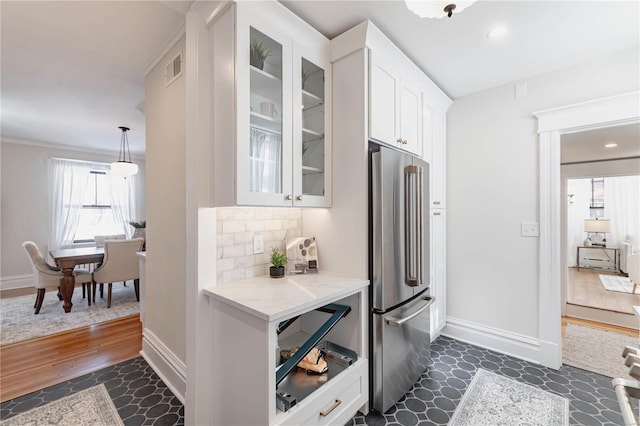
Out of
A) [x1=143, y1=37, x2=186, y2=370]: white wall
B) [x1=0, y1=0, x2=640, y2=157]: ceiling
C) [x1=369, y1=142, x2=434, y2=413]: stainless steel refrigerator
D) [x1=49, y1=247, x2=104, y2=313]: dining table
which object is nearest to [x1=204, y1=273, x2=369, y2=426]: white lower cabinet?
[x1=369, y1=142, x2=434, y2=413]: stainless steel refrigerator

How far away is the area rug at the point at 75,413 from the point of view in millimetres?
1762

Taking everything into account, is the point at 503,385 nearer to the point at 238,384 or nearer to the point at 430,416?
the point at 430,416

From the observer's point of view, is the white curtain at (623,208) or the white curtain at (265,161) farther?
the white curtain at (623,208)

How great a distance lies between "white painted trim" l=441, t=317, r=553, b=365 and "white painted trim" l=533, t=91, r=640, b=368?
0.03 metres

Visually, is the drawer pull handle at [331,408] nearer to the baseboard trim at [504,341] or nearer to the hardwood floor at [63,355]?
the baseboard trim at [504,341]

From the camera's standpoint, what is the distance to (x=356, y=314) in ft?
5.95

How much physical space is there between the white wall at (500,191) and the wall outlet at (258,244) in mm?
2178

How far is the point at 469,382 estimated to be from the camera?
7.16ft

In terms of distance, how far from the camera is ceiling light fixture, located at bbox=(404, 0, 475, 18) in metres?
1.22

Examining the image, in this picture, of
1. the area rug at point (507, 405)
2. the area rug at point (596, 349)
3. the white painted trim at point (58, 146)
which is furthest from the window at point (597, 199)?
the white painted trim at point (58, 146)

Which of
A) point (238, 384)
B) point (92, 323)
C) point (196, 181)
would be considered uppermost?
point (196, 181)

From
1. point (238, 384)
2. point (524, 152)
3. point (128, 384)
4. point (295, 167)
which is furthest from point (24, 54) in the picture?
point (524, 152)

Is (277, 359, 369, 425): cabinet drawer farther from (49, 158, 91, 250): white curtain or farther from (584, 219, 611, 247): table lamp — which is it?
(49, 158, 91, 250): white curtain

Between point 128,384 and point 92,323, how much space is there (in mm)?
1807
